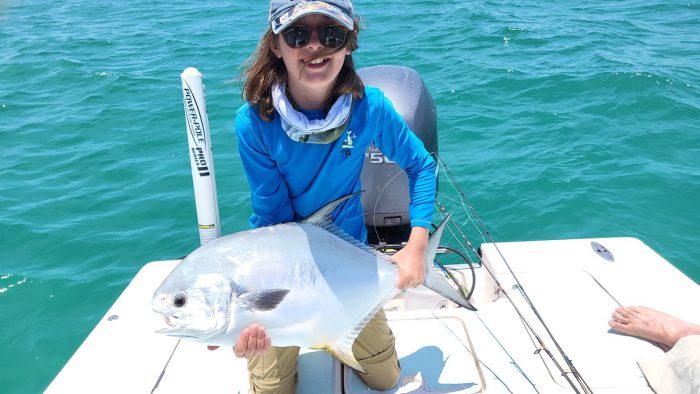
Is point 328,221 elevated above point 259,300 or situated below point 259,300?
above

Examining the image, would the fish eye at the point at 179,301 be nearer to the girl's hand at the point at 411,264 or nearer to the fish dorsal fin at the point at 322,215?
the fish dorsal fin at the point at 322,215

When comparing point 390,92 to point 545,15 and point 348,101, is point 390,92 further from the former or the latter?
point 545,15

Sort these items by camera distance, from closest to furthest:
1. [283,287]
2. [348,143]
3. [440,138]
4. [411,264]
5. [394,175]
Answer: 1. [283,287]
2. [411,264]
3. [348,143]
4. [394,175]
5. [440,138]

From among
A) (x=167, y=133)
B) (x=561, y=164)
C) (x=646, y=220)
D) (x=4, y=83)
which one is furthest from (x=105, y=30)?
(x=646, y=220)

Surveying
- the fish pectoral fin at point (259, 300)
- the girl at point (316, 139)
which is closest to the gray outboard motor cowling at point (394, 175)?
the girl at point (316, 139)

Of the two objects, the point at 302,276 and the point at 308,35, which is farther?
the point at 308,35

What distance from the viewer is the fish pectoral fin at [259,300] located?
176cm

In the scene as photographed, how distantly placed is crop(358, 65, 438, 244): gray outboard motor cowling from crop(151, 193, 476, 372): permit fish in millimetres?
1445

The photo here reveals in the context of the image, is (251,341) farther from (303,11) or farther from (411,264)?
(303,11)

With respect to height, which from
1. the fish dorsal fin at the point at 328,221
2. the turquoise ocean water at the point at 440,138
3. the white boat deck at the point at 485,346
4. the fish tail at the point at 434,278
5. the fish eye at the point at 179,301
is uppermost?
the fish dorsal fin at the point at 328,221

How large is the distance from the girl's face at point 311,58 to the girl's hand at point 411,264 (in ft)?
2.35

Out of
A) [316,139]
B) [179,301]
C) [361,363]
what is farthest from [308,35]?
[361,363]

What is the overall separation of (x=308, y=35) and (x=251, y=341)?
3.53 ft

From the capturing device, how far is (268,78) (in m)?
2.14
